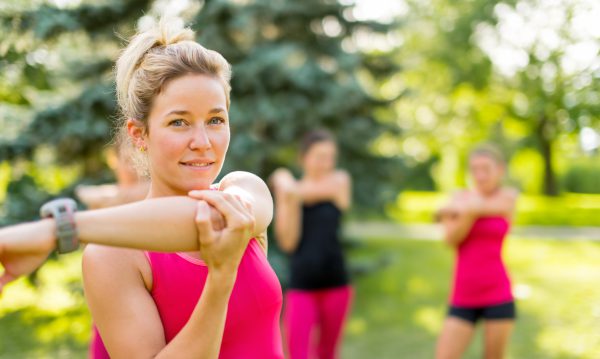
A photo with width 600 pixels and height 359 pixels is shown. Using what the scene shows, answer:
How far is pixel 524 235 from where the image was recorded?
19797 millimetres

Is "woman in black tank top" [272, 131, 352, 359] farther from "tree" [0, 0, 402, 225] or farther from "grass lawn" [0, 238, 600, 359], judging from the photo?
"tree" [0, 0, 402, 225]

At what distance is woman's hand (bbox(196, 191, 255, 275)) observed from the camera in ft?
4.40

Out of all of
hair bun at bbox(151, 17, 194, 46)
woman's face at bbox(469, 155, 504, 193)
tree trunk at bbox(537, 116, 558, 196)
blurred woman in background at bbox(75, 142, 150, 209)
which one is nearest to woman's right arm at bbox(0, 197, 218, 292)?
hair bun at bbox(151, 17, 194, 46)

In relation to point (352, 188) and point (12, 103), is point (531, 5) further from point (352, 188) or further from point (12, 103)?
point (12, 103)

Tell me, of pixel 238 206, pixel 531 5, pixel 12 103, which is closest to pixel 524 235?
pixel 531 5

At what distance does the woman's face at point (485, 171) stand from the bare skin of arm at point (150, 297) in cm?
412

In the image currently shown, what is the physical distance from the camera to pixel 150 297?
A: 1558 millimetres

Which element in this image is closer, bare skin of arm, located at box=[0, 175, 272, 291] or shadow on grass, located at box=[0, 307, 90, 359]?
bare skin of arm, located at box=[0, 175, 272, 291]

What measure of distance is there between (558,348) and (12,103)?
8.13 m

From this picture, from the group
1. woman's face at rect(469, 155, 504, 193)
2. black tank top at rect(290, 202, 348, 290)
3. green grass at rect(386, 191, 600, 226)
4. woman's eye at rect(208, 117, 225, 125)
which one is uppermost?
woman's eye at rect(208, 117, 225, 125)

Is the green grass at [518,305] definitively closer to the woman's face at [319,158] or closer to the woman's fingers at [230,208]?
the woman's face at [319,158]

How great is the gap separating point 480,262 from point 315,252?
4.40ft

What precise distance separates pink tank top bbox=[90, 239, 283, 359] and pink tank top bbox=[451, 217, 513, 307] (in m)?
3.34

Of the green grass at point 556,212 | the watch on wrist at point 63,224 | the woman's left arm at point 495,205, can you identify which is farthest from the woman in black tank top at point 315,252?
the green grass at point 556,212
